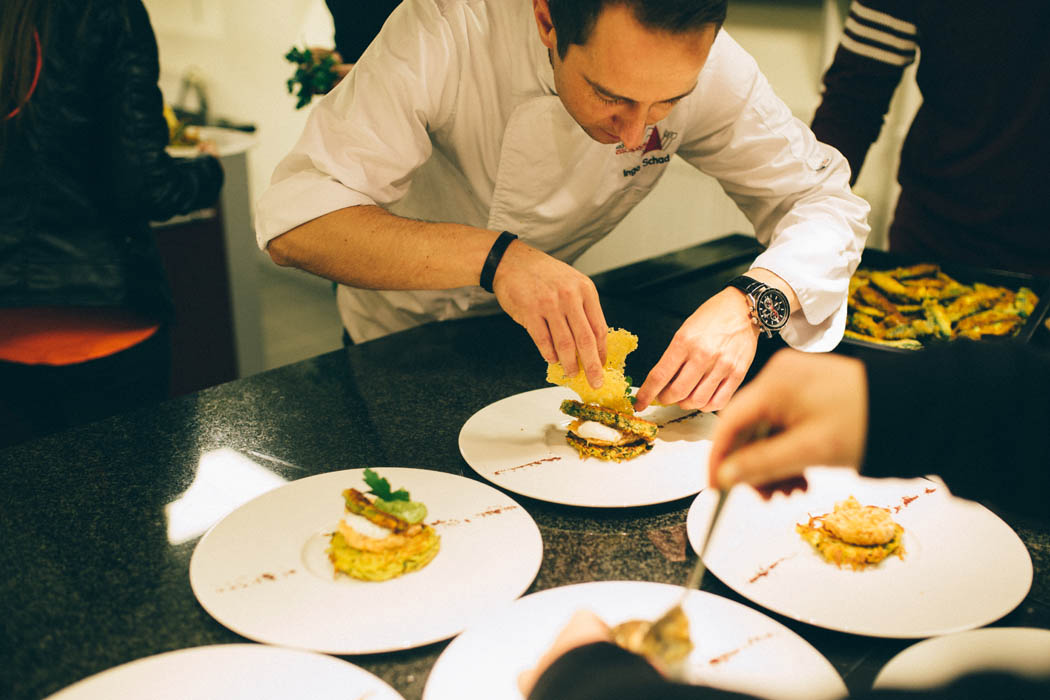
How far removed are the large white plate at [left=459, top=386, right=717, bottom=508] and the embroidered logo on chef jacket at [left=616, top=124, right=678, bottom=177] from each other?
1.75 feet

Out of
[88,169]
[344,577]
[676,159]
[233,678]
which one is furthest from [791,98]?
[233,678]

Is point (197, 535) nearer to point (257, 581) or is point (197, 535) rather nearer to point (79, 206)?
point (257, 581)

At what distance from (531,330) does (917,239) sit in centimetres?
158

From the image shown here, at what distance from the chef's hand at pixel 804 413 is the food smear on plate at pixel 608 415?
0.48 meters

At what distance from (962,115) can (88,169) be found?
228 cm

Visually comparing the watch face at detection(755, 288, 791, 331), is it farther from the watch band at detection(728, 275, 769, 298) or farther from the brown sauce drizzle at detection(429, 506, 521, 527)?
the brown sauce drizzle at detection(429, 506, 521, 527)

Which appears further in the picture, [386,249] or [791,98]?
[791,98]

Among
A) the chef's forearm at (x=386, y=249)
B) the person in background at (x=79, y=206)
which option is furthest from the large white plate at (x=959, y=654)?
the person in background at (x=79, y=206)

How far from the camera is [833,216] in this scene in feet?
5.47

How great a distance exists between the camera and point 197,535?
105 cm

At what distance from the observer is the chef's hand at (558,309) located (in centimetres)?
128

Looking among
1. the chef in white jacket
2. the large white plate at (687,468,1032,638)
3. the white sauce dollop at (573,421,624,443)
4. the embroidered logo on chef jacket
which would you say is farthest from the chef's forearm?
the large white plate at (687,468,1032,638)

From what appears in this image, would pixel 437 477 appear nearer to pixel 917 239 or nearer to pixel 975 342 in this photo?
pixel 975 342

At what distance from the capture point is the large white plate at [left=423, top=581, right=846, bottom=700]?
2.59 ft
